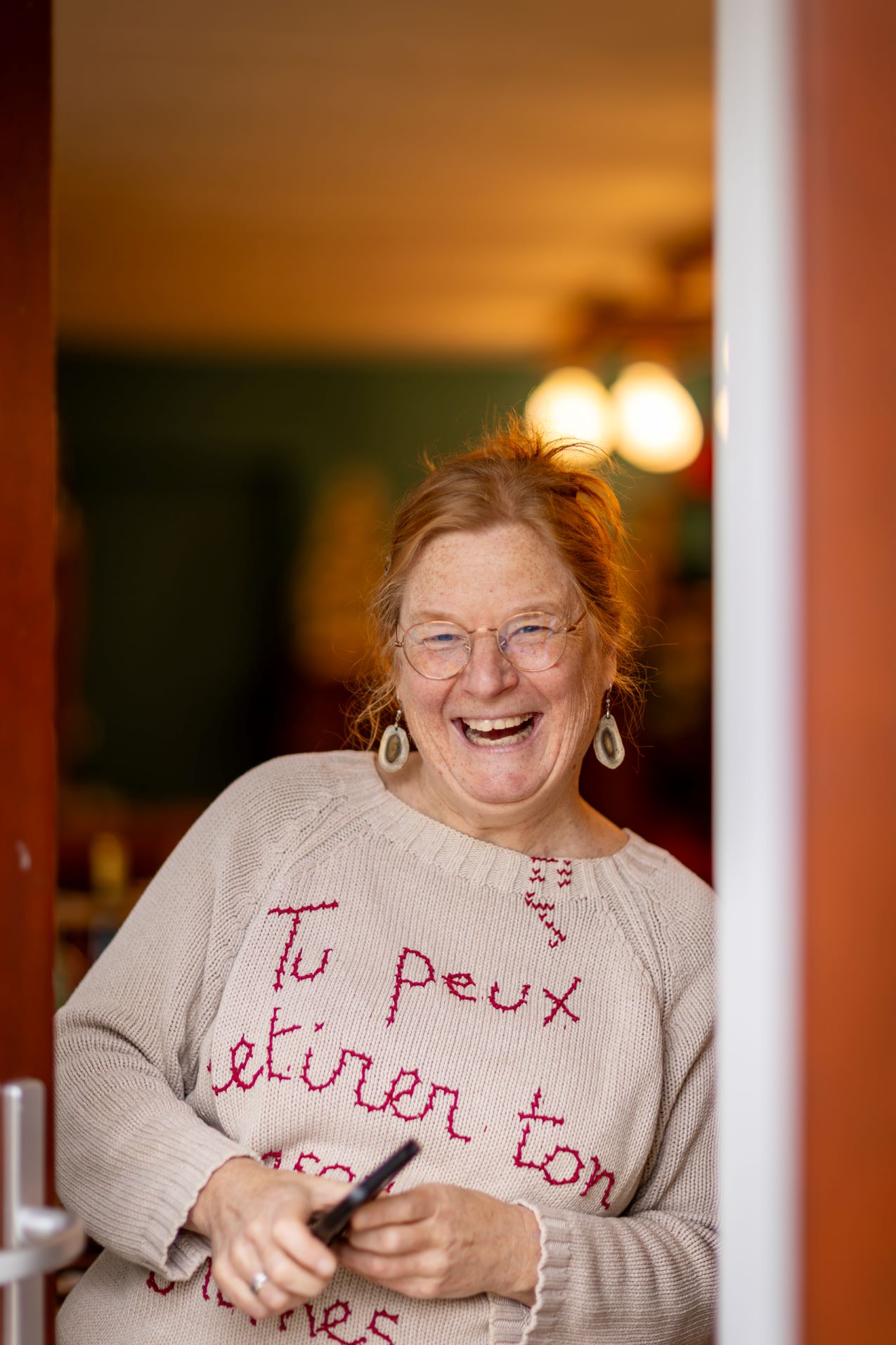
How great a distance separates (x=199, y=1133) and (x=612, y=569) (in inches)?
29.5

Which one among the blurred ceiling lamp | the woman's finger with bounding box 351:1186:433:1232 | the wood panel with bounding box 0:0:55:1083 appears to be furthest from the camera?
the blurred ceiling lamp

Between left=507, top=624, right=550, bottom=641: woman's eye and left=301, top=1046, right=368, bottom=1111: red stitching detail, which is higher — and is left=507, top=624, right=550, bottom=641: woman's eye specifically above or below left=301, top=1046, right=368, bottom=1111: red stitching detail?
above

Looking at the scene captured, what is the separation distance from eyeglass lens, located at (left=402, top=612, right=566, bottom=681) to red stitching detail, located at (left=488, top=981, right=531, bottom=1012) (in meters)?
0.33

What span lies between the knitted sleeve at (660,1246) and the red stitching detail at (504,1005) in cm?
16

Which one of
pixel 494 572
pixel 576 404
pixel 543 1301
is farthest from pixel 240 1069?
pixel 576 404

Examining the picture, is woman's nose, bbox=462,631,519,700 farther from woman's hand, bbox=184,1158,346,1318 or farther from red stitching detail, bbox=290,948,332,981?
woman's hand, bbox=184,1158,346,1318

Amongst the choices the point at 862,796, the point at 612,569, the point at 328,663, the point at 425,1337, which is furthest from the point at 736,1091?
the point at 328,663

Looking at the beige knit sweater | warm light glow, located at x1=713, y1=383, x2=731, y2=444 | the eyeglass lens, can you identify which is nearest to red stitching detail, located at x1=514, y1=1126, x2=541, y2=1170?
the beige knit sweater

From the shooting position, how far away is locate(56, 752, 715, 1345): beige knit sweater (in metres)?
1.37

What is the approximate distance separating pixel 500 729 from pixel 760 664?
0.75 meters

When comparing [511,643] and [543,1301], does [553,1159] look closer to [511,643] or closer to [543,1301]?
[543,1301]

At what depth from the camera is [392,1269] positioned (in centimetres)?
128

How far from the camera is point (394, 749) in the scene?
1.63m

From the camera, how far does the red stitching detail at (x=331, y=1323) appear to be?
1367 millimetres
